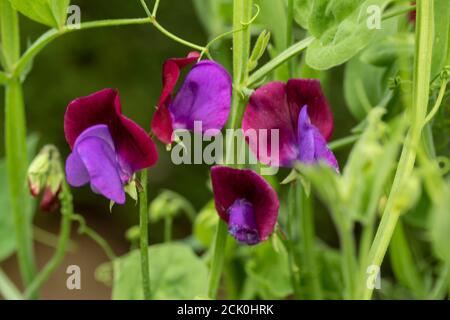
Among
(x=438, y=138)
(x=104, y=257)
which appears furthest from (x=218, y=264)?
(x=104, y=257)

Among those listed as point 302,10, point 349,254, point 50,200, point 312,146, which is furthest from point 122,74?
point 349,254

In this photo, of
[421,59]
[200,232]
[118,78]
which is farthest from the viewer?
[118,78]

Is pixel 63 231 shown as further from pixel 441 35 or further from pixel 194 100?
pixel 441 35

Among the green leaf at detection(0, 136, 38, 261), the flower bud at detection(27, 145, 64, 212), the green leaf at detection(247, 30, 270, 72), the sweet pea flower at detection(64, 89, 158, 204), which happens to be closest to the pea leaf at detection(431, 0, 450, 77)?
the green leaf at detection(247, 30, 270, 72)

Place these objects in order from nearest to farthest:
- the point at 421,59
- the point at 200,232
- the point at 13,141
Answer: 1. the point at 421,59
2. the point at 13,141
3. the point at 200,232

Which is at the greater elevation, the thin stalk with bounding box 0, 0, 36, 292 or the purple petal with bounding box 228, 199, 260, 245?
the thin stalk with bounding box 0, 0, 36, 292

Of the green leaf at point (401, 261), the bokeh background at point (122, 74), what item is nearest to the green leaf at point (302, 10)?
the green leaf at point (401, 261)

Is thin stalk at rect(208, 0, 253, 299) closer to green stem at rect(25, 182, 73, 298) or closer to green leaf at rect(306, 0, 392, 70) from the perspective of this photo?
green leaf at rect(306, 0, 392, 70)

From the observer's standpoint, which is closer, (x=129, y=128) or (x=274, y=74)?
(x=129, y=128)
